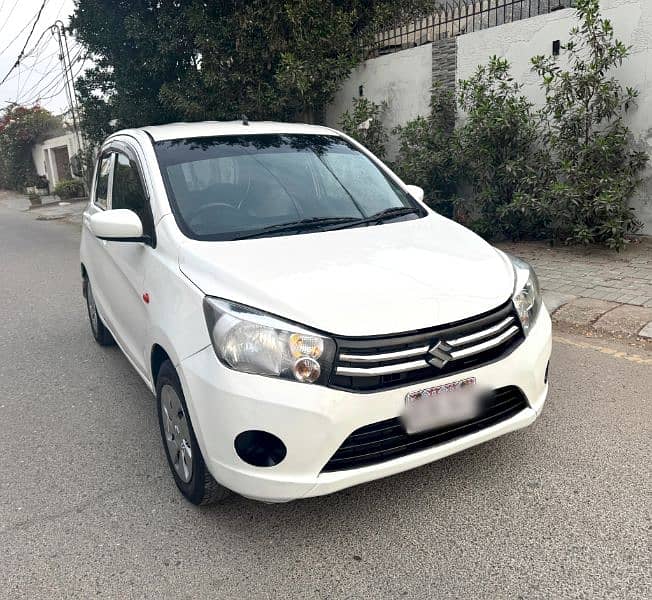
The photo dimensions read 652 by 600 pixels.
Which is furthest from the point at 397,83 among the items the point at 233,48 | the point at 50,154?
the point at 50,154

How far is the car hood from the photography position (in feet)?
8.01

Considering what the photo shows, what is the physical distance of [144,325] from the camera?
328 cm

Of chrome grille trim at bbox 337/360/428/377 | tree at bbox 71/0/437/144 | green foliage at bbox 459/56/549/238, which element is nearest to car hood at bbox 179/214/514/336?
chrome grille trim at bbox 337/360/428/377

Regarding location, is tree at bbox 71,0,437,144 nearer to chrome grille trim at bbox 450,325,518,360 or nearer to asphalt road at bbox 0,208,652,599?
asphalt road at bbox 0,208,652,599

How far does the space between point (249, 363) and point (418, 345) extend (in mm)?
671

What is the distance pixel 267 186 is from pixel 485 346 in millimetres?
1677

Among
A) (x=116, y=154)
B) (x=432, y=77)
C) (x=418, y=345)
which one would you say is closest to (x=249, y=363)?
(x=418, y=345)

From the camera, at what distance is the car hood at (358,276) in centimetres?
244

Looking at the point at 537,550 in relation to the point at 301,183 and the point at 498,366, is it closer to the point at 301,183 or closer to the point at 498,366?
the point at 498,366

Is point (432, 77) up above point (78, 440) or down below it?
above

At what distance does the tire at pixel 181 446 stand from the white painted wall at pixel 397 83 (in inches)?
309

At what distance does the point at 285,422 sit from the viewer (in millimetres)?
2332

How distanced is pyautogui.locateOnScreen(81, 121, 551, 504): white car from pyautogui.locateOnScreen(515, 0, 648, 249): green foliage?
4.09m

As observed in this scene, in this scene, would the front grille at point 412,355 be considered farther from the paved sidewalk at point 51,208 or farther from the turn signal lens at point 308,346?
the paved sidewalk at point 51,208
